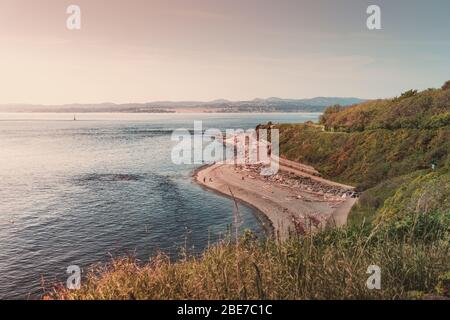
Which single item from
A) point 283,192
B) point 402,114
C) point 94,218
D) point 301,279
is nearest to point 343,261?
point 301,279

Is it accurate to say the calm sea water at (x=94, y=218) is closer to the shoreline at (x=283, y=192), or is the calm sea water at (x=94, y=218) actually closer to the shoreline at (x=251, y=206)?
the shoreline at (x=251, y=206)

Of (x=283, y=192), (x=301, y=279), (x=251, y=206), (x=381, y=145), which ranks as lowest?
(x=251, y=206)

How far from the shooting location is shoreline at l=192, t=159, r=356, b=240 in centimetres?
4088

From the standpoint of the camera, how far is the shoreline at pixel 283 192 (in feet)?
134

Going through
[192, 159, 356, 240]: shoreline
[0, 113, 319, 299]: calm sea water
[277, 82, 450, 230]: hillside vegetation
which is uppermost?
[277, 82, 450, 230]: hillside vegetation

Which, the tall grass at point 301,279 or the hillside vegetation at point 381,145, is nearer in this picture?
the tall grass at point 301,279

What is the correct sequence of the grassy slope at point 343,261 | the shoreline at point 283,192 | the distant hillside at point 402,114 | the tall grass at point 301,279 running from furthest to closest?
the distant hillside at point 402,114 → the shoreline at point 283,192 → the grassy slope at point 343,261 → the tall grass at point 301,279

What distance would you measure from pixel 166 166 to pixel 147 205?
3225cm

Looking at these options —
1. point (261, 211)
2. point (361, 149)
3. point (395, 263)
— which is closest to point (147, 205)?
point (261, 211)

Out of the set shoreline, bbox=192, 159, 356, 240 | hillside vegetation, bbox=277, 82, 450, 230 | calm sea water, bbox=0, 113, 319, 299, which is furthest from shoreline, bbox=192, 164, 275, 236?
hillside vegetation, bbox=277, 82, 450, 230

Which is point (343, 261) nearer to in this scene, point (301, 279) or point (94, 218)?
point (301, 279)

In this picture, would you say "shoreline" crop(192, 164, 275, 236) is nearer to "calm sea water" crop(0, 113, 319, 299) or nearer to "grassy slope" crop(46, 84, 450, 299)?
"calm sea water" crop(0, 113, 319, 299)

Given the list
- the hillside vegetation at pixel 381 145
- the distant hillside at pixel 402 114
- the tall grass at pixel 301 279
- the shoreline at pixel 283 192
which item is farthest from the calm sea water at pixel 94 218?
the distant hillside at pixel 402 114

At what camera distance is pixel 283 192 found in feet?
174
